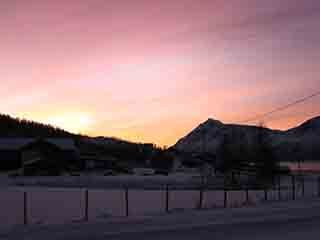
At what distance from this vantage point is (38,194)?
36031 millimetres

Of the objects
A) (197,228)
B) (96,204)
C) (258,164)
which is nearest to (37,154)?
(258,164)

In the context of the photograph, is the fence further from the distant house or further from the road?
the distant house

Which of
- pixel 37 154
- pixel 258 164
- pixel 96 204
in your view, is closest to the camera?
pixel 96 204

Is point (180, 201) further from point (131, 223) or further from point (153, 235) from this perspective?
point (153, 235)

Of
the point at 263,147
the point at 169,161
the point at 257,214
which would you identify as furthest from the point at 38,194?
the point at 169,161

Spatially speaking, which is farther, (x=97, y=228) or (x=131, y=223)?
(x=131, y=223)

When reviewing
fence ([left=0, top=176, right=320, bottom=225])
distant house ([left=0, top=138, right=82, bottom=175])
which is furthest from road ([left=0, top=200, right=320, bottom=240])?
distant house ([left=0, top=138, right=82, bottom=175])

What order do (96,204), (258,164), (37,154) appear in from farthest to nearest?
(37,154) < (258,164) < (96,204)

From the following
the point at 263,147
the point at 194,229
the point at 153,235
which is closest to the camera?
the point at 153,235

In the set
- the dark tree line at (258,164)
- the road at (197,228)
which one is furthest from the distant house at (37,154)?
the road at (197,228)

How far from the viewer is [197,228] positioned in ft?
56.5

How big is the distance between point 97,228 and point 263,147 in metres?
43.3

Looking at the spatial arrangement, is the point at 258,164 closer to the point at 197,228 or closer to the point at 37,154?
the point at 37,154

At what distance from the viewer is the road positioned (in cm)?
1556
